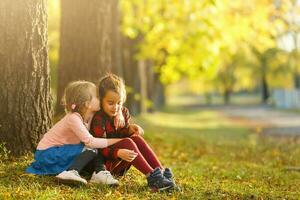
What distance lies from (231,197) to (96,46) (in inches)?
209

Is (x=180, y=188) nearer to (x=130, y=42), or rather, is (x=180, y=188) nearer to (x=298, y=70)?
(x=130, y=42)

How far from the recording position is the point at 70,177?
610 cm

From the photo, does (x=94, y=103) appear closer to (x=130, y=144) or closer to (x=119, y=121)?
(x=119, y=121)

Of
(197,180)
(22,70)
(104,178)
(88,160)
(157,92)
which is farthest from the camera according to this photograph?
(157,92)

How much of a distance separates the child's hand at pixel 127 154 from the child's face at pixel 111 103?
0.47 meters

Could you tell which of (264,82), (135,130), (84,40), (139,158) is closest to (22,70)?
(135,130)

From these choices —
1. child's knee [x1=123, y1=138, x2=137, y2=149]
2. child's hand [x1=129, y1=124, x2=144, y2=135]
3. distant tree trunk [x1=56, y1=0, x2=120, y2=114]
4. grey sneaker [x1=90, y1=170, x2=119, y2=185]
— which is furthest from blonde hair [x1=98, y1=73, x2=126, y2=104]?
distant tree trunk [x1=56, y1=0, x2=120, y2=114]

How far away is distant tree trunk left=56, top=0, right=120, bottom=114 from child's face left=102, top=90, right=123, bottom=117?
4.58 m

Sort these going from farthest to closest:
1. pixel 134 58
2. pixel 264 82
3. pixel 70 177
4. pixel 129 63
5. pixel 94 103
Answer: pixel 264 82, pixel 129 63, pixel 134 58, pixel 94 103, pixel 70 177

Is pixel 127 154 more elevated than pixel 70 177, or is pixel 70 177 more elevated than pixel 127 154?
pixel 127 154

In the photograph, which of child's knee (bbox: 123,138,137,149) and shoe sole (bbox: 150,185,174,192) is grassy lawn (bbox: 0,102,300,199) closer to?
shoe sole (bbox: 150,185,174,192)

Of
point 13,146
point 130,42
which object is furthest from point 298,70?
point 13,146

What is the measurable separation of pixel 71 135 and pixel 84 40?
4663 millimetres

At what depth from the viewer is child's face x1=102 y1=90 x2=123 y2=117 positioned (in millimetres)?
6375
